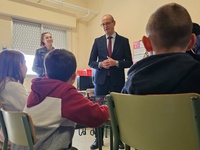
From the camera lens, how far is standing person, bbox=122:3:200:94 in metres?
0.76

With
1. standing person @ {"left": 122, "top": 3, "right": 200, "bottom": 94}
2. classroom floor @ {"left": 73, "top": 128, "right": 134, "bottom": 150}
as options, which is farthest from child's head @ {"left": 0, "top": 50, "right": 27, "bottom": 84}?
classroom floor @ {"left": 73, "top": 128, "right": 134, "bottom": 150}

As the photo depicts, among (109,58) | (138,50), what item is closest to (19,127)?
(109,58)

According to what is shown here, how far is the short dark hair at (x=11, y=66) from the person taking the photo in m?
1.57

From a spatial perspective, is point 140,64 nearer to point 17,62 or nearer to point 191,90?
point 191,90

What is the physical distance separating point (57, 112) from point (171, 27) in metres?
0.68

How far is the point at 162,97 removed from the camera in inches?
25.7

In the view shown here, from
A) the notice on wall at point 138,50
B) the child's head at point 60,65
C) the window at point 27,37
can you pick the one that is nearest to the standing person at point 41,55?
the window at point 27,37

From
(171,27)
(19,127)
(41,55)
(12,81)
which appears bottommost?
(19,127)

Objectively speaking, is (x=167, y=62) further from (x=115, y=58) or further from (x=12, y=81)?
(x=115, y=58)

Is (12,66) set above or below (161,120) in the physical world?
above

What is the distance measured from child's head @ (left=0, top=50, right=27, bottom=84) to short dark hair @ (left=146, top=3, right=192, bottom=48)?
1.10 metres

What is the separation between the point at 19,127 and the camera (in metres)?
1.06

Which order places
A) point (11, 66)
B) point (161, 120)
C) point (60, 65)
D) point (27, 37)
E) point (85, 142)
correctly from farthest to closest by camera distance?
point (27, 37) → point (85, 142) → point (11, 66) → point (60, 65) → point (161, 120)

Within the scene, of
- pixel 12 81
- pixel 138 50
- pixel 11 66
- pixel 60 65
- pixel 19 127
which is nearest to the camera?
pixel 19 127
